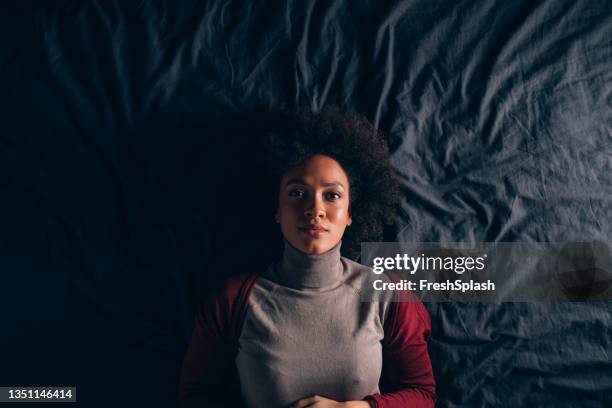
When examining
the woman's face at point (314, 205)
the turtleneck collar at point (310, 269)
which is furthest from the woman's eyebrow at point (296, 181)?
the turtleneck collar at point (310, 269)

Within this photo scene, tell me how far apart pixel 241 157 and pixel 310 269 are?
0.29 m

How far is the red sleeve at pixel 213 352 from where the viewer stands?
39.9 inches

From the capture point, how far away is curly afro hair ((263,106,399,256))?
3.53 ft

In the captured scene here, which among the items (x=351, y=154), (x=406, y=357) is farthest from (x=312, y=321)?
(x=351, y=154)

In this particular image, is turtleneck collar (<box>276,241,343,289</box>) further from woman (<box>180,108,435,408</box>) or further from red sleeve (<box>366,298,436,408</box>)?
red sleeve (<box>366,298,436,408</box>)

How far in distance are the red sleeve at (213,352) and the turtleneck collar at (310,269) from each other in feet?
0.28

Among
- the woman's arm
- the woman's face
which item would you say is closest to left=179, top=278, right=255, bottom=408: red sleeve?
the woman's arm

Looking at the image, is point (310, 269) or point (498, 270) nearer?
point (310, 269)

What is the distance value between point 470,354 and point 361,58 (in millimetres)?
683

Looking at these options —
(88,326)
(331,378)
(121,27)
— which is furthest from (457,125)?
(88,326)

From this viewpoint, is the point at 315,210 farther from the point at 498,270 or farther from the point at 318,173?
the point at 498,270

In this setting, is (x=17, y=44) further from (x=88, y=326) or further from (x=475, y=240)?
(x=475, y=240)

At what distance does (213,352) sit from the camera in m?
1.01

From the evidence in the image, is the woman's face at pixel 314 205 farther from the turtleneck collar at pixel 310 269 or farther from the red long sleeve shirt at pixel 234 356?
the red long sleeve shirt at pixel 234 356
